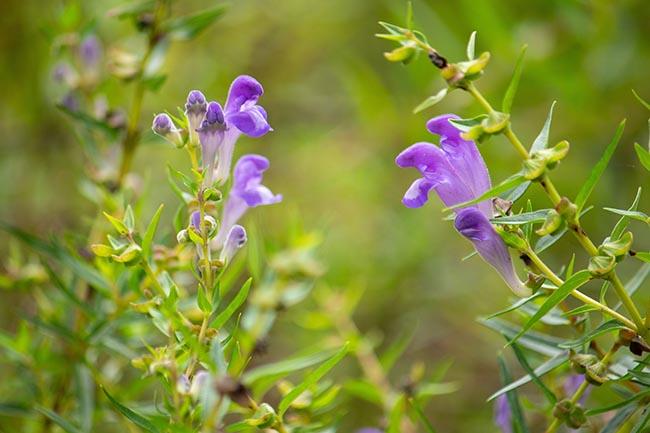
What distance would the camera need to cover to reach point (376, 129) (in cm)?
216

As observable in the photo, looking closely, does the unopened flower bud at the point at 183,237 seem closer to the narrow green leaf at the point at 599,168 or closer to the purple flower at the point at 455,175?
the purple flower at the point at 455,175

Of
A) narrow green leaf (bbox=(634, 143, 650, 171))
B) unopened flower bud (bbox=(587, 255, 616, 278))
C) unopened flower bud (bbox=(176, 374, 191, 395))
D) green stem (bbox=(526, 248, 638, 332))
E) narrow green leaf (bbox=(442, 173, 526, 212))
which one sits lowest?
unopened flower bud (bbox=(176, 374, 191, 395))

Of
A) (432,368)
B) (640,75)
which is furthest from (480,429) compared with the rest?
(640,75)

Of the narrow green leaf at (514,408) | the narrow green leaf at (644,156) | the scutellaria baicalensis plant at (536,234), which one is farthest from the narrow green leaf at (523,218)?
the narrow green leaf at (514,408)

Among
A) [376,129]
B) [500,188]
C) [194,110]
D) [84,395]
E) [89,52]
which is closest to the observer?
[500,188]

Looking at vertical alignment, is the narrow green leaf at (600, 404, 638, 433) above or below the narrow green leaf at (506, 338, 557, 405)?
below

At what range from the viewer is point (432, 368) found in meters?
2.16

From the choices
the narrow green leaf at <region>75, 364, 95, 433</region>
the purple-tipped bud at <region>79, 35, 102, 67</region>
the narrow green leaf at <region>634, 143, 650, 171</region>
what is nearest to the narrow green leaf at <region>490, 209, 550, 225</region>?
the narrow green leaf at <region>634, 143, 650, 171</region>

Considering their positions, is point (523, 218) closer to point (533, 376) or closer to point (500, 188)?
point (500, 188)

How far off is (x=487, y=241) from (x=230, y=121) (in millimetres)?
298

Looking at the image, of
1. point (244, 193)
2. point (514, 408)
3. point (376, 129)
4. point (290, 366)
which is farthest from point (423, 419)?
point (376, 129)

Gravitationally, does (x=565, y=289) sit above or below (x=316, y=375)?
above

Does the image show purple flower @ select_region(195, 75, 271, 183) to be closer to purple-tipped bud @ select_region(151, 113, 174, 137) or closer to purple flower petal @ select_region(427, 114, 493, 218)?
purple-tipped bud @ select_region(151, 113, 174, 137)

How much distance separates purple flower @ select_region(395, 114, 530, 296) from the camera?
821 millimetres
